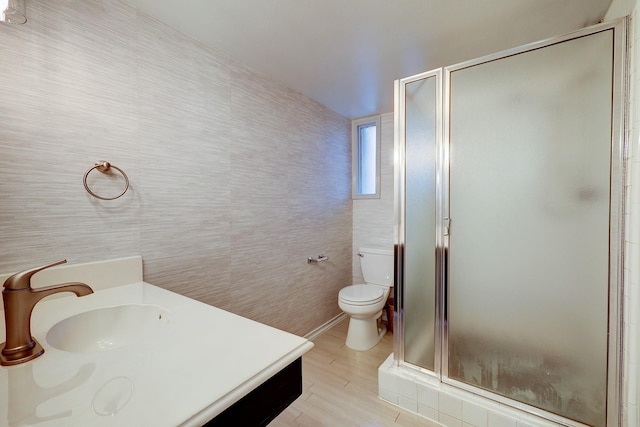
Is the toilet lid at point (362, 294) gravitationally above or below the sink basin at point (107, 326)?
below

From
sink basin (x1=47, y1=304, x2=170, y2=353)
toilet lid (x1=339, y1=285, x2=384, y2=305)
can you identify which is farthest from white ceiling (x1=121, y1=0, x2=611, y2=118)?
toilet lid (x1=339, y1=285, x2=384, y2=305)

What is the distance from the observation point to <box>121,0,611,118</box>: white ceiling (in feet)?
4.14

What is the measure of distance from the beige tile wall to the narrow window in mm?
694

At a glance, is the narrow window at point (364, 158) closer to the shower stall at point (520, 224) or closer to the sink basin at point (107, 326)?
the shower stall at point (520, 224)

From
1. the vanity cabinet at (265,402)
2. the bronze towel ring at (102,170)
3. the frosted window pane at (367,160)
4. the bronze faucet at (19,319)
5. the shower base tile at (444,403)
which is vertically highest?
the frosted window pane at (367,160)

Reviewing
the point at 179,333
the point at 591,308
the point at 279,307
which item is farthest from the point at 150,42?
the point at 591,308

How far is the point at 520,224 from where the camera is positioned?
1.27 metres

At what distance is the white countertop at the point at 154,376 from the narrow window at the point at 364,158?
2279 millimetres

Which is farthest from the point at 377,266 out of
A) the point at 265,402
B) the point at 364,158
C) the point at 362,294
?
the point at 265,402

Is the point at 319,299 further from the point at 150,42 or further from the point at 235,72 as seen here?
the point at 150,42

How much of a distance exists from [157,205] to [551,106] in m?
1.96

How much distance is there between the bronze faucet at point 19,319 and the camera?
63 cm

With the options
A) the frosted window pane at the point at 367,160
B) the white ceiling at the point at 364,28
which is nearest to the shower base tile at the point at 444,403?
the frosted window pane at the point at 367,160

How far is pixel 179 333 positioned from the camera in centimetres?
74
